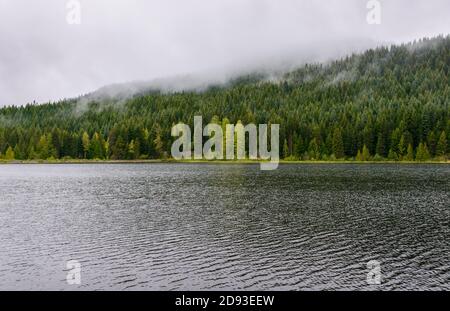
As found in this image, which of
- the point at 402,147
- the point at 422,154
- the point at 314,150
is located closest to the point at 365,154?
the point at 402,147

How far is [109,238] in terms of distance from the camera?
3494 cm

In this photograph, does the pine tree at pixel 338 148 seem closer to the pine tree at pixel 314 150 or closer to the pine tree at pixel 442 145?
the pine tree at pixel 314 150

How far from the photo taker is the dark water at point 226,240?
81.4ft

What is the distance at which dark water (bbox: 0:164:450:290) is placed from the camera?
81.4ft

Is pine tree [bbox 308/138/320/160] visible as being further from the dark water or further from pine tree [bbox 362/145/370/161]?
the dark water

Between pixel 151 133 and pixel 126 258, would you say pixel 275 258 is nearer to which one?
pixel 126 258

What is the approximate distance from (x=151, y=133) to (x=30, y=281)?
161339 mm

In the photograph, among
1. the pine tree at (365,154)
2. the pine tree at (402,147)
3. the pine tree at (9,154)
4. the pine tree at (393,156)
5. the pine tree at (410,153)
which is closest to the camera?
the pine tree at (410,153)

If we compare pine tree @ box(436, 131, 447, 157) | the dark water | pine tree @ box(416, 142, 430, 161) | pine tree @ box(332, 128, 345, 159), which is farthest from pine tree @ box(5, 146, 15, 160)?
pine tree @ box(436, 131, 447, 157)

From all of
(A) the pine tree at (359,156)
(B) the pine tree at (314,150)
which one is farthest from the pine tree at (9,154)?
(A) the pine tree at (359,156)

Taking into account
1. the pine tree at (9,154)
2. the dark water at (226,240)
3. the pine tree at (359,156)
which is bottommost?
the dark water at (226,240)

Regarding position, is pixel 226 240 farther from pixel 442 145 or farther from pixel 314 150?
pixel 442 145

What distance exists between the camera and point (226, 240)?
112 ft

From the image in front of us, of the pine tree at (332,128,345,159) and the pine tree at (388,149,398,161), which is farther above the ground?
Answer: the pine tree at (332,128,345,159)
